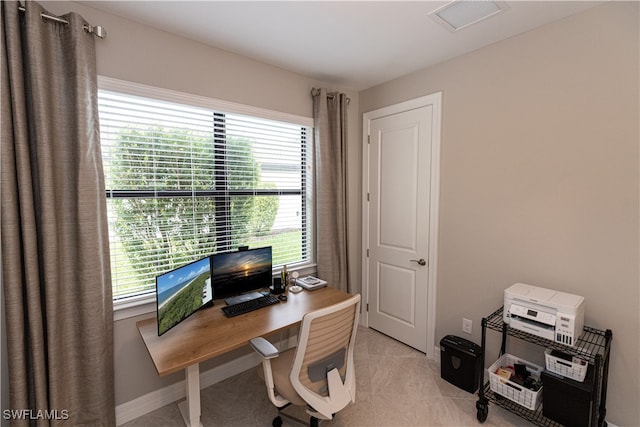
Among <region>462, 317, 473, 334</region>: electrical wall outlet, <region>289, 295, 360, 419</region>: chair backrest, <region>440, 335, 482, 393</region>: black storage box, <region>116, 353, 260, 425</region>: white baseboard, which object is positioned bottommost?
<region>116, 353, 260, 425</region>: white baseboard

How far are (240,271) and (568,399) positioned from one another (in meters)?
2.23

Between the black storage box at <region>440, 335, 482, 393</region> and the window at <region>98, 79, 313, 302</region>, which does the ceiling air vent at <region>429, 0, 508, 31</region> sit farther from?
the black storage box at <region>440, 335, 482, 393</region>

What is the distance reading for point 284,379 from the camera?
5.46 ft

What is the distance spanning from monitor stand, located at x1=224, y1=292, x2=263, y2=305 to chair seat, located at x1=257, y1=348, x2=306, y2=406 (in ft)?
1.67

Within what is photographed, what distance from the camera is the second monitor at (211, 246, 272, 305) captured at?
2.16 m

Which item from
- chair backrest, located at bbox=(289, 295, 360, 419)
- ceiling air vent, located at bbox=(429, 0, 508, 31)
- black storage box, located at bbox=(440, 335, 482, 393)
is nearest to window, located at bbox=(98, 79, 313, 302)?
chair backrest, located at bbox=(289, 295, 360, 419)

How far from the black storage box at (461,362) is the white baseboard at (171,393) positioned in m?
1.62

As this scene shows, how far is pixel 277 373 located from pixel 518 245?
1.91 m

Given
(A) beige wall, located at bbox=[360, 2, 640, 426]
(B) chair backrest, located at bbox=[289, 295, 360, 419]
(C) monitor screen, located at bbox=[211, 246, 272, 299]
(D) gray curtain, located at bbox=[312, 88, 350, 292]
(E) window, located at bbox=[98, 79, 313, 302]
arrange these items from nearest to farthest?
1. (B) chair backrest, located at bbox=[289, 295, 360, 419]
2. (A) beige wall, located at bbox=[360, 2, 640, 426]
3. (E) window, located at bbox=[98, 79, 313, 302]
4. (C) monitor screen, located at bbox=[211, 246, 272, 299]
5. (D) gray curtain, located at bbox=[312, 88, 350, 292]

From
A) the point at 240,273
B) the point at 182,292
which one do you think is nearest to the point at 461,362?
the point at 240,273

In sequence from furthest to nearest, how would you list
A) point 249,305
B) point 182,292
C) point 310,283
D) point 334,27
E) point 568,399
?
point 310,283 < point 249,305 < point 334,27 < point 182,292 < point 568,399

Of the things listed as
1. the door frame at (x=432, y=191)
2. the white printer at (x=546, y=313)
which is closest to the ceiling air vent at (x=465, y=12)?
the door frame at (x=432, y=191)

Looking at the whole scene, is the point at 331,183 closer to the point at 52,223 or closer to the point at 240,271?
the point at 240,271

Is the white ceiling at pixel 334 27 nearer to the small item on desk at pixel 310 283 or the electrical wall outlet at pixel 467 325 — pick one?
the small item on desk at pixel 310 283
